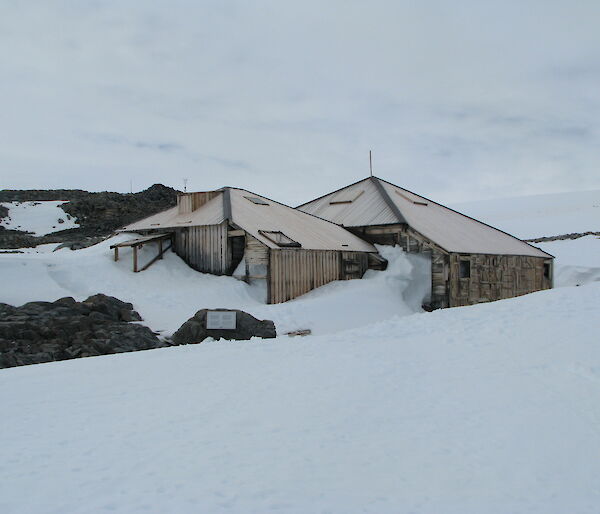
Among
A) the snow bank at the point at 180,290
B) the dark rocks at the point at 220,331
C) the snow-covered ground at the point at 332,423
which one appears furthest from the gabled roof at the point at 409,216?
the snow-covered ground at the point at 332,423

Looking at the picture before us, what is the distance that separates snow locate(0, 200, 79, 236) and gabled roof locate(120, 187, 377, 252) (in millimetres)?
23349

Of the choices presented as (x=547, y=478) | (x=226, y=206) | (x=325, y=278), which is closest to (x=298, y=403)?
(x=547, y=478)

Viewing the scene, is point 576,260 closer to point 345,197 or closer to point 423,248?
point 345,197

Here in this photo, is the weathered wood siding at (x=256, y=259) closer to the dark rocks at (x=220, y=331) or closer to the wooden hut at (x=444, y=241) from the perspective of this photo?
the dark rocks at (x=220, y=331)

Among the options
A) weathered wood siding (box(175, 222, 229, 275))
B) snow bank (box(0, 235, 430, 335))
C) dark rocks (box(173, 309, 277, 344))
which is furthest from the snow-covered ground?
weathered wood siding (box(175, 222, 229, 275))

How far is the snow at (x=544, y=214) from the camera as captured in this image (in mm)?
65938

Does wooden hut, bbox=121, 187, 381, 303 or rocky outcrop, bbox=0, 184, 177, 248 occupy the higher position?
→ rocky outcrop, bbox=0, 184, 177, 248

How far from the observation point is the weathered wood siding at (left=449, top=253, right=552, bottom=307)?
1056 inches

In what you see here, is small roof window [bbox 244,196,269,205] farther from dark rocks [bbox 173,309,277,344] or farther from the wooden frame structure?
dark rocks [bbox 173,309,277,344]

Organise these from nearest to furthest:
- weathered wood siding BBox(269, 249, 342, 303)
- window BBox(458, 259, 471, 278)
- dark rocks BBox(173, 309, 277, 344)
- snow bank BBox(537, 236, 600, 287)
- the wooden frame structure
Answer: dark rocks BBox(173, 309, 277, 344) < weathered wood siding BBox(269, 249, 342, 303) < the wooden frame structure < window BBox(458, 259, 471, 278) < snow bank BBox(537, 236, 600, 287)

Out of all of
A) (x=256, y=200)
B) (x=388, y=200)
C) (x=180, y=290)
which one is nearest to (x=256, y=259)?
(x=180, y=290)

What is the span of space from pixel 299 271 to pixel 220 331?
9.31m

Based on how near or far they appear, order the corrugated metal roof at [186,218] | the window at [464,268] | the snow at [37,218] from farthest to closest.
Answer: the snow at [37,218] < the window at [464,268] < the corrugated metal roof at [186,218]

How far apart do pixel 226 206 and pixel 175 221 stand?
2.82 meters
